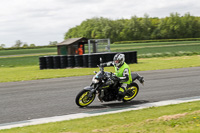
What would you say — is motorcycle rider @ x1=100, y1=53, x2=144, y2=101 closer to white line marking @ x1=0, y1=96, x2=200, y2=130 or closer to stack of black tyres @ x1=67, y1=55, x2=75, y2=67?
white line marking @ x1=0, y1=96, x2=200, y2=130

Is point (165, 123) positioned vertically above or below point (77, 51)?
below

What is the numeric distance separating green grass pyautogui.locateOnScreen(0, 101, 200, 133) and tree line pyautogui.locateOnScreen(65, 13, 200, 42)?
96.5m

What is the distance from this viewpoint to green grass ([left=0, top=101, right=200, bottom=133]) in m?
5.49

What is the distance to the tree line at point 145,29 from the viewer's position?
104500mm

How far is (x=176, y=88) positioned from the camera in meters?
11.2

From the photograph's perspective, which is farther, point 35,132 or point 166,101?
point 166,101

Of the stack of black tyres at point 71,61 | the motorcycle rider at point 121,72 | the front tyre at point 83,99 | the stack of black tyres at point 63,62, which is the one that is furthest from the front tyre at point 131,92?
the stack of black tyres at point 63,62

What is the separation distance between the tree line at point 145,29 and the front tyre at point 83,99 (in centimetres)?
9540

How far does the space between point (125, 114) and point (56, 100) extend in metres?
3.12

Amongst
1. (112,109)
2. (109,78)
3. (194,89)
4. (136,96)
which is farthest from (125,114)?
(194,89)

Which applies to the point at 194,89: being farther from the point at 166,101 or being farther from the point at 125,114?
the point at 125,114

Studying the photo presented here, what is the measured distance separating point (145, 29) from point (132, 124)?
109 meters

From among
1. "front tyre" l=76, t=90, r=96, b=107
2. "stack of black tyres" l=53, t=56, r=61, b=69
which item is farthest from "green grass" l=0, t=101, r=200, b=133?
"stack of black tyres" l=53, t=56, r=61, b=69

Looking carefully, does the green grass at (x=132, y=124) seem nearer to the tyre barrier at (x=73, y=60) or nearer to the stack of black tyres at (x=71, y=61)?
the tyre barrier at (x=73, y=60)
